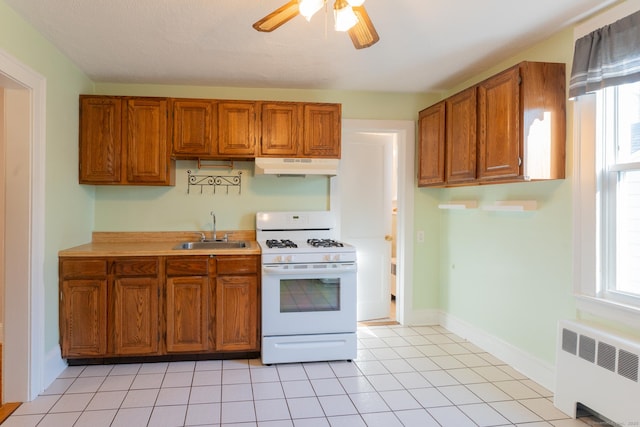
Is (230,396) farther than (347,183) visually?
No

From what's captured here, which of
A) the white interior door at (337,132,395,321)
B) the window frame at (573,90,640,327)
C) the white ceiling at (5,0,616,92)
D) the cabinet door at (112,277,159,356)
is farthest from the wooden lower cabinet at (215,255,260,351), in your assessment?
the window frame at (573,90,640,327)

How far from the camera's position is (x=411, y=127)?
423 centimetres

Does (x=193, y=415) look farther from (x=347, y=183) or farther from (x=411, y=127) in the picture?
(x=411, y=127)

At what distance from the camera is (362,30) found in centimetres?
200

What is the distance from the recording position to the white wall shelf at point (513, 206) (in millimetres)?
2881

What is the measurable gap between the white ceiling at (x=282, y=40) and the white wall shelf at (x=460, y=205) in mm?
1125

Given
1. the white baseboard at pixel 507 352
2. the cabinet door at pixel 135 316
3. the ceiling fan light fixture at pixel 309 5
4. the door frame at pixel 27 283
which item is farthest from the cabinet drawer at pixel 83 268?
the white baseboard at pixel 507 352

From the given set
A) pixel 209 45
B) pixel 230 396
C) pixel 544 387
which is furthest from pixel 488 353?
pixel 209 45

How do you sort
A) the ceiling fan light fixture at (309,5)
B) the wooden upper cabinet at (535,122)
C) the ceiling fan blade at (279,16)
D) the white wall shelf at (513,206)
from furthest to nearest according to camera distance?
the white wall shelf at (513,206), the wooden upper cabinet at (535,122), the ceiling fan blade at (279,16), the ceiling fan light fixture at (309,5)

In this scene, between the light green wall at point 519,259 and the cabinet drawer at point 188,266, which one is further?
the cabinet drawer at point 188,266

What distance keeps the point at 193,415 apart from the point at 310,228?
203cm

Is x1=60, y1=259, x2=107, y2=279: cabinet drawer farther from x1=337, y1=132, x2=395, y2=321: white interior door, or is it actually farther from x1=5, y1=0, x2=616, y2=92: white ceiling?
x1=337, y1=132, x2=395, y2=321: white interior door

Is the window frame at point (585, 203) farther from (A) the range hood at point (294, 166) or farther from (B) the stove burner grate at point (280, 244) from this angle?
(B) the stove burner grate at point (280, 244)

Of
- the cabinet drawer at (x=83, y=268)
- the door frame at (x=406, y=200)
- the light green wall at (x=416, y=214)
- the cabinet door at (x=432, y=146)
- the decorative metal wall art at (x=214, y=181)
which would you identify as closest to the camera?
the light green wall at (x=416, y=214)
